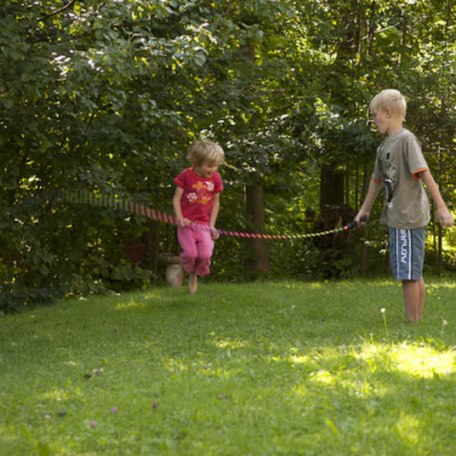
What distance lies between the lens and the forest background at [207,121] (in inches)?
281

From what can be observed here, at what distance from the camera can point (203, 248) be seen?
27.4 ft

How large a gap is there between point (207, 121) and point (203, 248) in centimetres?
412

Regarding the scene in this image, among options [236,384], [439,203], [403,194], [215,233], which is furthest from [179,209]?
[236,384]

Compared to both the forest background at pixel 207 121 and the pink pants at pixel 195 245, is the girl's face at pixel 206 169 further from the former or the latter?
the forest background at pixel 207 121

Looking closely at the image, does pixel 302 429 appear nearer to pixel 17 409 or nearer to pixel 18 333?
Answer: pixel 17 409

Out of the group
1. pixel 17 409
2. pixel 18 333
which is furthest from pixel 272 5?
pixel 17 409

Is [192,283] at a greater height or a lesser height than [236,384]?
greater

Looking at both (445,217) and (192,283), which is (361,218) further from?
(192,283)

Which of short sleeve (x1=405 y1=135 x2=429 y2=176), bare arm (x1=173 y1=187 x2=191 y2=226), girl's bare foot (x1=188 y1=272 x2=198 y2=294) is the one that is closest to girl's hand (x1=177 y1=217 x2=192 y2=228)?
bare arm (x1=173 y1=187 x2=191 y2=226)

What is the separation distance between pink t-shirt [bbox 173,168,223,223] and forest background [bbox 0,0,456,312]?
76cm

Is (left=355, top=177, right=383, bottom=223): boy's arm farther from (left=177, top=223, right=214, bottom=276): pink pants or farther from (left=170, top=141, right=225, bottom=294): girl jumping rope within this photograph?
(left=177, top=223, right=214, bottom=276): pink pants

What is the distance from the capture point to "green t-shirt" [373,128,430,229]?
20.6 feet

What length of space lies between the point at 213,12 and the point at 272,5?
90 cm

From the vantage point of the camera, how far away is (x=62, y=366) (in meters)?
6.04
